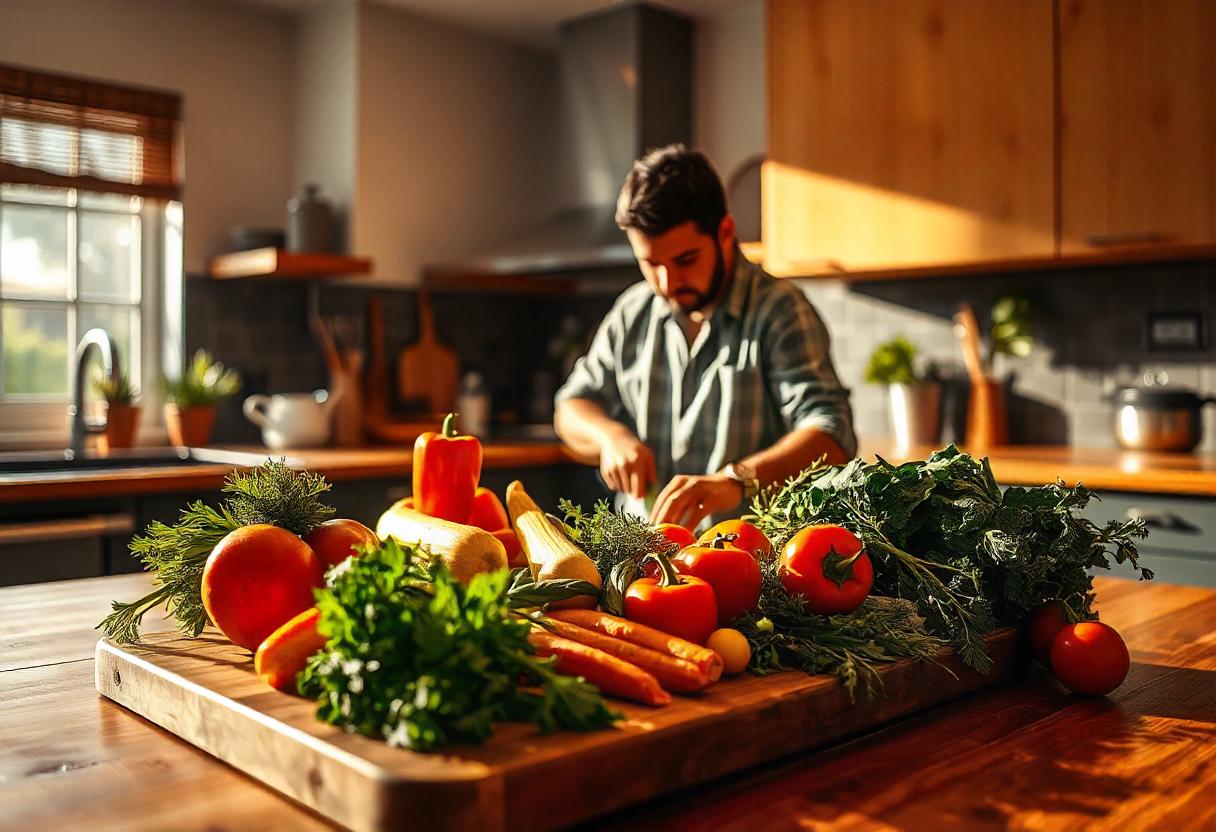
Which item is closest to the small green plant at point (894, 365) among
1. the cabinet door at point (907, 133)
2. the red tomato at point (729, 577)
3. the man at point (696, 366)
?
the cabinet door at point (907, 133)

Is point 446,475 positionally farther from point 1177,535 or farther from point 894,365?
point 894,365

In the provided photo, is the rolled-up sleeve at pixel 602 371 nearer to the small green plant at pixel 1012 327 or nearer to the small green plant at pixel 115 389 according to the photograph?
the small green plant at pixel 1012 327

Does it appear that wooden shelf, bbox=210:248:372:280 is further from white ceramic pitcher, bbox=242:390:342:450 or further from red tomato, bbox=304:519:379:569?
red tomato, bbox=304:519:379:569

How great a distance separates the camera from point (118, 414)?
355 cm

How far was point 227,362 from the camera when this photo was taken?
3984 mm

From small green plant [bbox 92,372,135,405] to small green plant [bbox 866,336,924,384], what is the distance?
93.5 inches

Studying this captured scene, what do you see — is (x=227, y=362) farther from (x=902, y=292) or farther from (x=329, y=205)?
(x=902, y=292)

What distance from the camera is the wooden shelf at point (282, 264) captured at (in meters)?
3.66

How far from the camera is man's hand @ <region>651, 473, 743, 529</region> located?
1587 mm

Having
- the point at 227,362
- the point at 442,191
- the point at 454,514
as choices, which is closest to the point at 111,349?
the point at 227,362

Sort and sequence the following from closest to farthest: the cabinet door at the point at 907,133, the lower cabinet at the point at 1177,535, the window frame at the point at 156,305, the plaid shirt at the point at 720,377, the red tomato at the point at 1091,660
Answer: the red tomato at the point at 1091,660
the plaid shirt at the point at 720,377
the lower cabinet at the point at 1177,535
the cabinet door at the point at 907,133
the window frame at the point at 156,305

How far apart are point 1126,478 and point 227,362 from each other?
9.48 feet

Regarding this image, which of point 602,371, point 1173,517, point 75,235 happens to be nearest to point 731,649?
point 602,371

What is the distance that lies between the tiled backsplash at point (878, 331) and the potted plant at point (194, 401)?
168 millimetres
